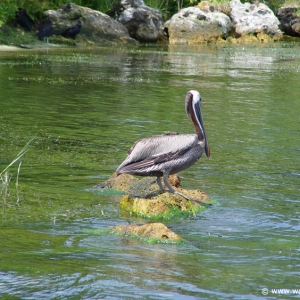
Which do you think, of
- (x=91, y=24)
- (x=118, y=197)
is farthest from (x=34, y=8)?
(x=118, y=197)

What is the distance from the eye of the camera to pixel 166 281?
5.00m

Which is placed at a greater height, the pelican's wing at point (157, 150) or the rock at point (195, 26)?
the rock at point (195, 26)

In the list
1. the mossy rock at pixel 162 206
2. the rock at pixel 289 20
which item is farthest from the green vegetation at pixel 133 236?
the rock at pixel 289 20

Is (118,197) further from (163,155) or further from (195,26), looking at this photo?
(195,26)

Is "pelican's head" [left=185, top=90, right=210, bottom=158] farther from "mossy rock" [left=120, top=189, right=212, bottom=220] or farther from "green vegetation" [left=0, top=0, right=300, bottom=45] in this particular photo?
"green vegetation" [left=0, top=0, right=300, bottom=45]

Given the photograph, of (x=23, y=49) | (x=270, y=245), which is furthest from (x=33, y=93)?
(x=23, y=49)

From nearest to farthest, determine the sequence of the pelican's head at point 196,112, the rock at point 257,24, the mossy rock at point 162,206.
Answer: the mossy rock at point 162,206, the pelican's head at point 196,112, the rock at point 257,24

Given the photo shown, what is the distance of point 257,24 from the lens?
43906 millimetres

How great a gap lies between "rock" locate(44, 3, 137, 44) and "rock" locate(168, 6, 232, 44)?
176 inches

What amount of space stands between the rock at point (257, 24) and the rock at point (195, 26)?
1.74m

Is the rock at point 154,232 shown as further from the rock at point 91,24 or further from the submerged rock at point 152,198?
the rock at point 91,24

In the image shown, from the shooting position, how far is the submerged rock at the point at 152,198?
7082 mm

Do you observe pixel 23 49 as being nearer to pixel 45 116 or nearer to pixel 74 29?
pixel 74 29

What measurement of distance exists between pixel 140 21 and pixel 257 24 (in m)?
8.63
